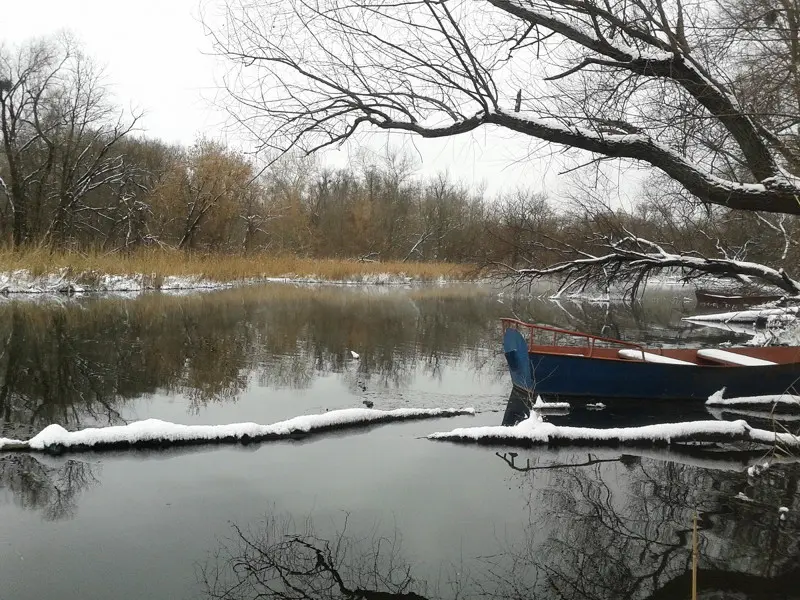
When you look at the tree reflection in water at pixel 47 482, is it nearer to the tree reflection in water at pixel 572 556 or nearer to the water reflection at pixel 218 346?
the water reflection at pixel 218 346

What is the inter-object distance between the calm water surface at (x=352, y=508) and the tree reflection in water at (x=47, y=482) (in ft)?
0.07

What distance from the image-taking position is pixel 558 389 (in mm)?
9148

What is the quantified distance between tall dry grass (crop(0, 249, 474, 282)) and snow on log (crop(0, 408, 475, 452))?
2.44 m

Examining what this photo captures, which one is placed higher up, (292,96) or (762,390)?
(292,96)

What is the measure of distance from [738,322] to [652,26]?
22005 millimetres

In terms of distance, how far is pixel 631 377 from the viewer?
29.8 ft

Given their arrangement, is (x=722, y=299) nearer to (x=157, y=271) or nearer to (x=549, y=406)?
(x=549, y=406)

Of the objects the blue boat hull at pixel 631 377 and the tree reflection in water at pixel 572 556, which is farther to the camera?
the blue boat hull at pixel 631 377

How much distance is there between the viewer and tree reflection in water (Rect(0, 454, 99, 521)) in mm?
4785

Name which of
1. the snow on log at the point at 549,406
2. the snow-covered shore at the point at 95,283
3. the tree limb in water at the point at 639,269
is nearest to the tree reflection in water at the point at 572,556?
the tree limb in water at the point at 639,269

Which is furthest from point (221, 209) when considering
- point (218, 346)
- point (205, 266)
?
point (218, 346)

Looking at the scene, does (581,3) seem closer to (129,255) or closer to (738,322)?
(738,322)

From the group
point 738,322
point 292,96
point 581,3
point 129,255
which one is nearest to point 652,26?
point 581,3

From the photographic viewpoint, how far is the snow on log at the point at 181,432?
590 centimetres
